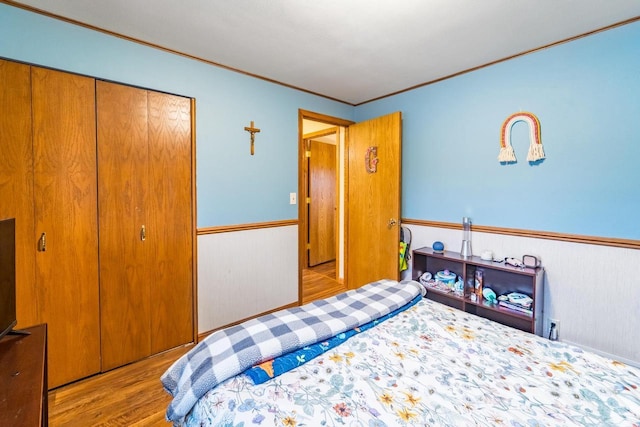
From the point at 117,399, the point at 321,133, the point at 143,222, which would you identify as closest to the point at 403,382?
the point at 117,399

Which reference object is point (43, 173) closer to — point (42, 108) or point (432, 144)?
point (42, 108)

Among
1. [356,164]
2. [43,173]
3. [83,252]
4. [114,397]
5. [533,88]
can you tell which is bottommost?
[114,397]

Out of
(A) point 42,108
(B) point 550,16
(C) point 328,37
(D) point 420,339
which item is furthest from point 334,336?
(B) point 550,16

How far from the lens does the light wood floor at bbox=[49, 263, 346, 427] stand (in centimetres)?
Answer: 159

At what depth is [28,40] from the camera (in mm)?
1705

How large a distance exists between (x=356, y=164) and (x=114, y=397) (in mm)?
2931

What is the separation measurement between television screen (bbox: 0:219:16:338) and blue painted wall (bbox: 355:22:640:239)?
9.69ft

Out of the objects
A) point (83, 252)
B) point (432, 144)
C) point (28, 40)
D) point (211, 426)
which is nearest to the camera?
point (211, 426)

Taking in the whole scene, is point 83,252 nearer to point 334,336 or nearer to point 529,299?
point 334,336

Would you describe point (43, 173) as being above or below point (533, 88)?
below

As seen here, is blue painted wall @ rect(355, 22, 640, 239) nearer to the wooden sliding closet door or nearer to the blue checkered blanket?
the blue checkered blanket

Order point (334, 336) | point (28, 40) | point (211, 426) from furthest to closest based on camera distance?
point (28, 40) < point (334, 336) < point (211, 426)

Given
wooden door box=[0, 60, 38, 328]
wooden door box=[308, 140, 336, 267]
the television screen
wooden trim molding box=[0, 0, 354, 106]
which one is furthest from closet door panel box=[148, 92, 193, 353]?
wooden door box=[308, 140, 336, 267]

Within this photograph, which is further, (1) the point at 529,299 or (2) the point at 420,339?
(1) the point at 529,299
